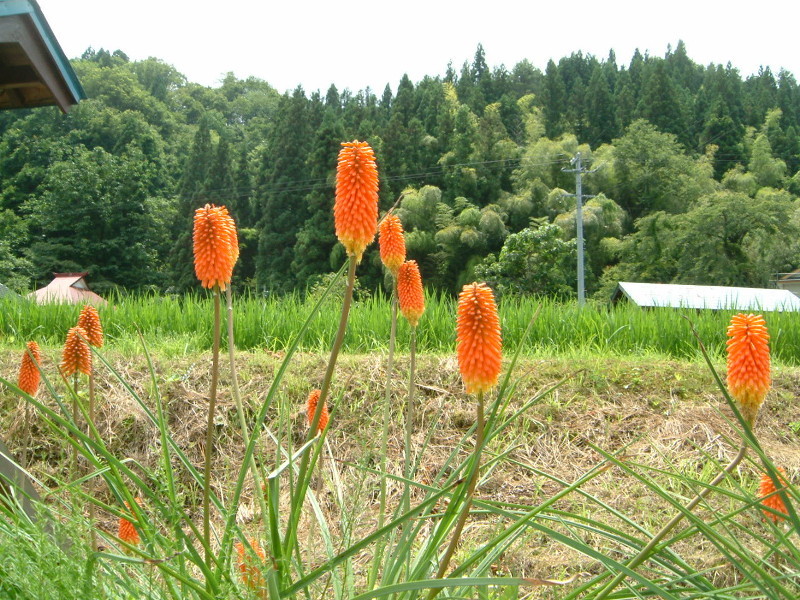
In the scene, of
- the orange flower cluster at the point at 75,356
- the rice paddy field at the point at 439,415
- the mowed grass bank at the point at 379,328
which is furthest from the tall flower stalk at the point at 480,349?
the mowed grass bank at the point at 379,328

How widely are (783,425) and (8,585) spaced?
493 cm

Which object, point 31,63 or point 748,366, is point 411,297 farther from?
point 31,63

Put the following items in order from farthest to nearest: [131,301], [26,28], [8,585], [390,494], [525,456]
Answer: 1. [131,301]
2. [525,456]
3. [390,494]
4. [26,28]
5. [8,585]

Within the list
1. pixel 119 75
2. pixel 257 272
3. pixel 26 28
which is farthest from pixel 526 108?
pixel 26 28

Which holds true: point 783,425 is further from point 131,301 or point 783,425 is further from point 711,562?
point 131,301

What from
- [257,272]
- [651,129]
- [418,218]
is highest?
[651,129]

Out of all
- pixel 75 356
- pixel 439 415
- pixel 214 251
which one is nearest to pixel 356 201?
pixel 214 251

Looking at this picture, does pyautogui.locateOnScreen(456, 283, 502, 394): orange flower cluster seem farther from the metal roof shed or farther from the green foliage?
the green foliage

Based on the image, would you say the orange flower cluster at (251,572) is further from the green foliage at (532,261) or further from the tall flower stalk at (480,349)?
the green foliage at (532,261)

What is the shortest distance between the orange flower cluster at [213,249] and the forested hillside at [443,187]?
28582 millimetres

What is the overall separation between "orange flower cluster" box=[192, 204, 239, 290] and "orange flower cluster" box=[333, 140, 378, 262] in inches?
9.7

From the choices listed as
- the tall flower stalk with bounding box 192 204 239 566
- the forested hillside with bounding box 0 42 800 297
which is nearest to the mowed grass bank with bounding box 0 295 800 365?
the tall flower stalk with bounding box 192 204 239 566

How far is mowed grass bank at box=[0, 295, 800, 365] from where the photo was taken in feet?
19.7

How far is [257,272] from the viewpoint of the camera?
38031 millimetres
